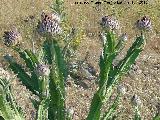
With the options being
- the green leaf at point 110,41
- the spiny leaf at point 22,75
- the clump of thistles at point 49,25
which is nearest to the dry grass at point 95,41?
the spiny leaf at point 22,75

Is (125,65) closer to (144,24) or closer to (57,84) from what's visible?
(144,24)

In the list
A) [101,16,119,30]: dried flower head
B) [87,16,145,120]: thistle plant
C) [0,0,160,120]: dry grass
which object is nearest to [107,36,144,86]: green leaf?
[87,16,145,120]: thistle plant

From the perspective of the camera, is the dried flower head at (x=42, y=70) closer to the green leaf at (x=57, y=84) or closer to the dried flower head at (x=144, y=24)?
the green leaf at (x=57, y=84)

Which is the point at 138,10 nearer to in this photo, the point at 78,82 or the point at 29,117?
the point at 78,82

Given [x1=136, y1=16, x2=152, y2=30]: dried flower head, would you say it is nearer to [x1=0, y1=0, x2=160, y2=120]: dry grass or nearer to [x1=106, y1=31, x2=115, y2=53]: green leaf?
[x1=106, y1=31, x2=115, y2=53]: green leaf

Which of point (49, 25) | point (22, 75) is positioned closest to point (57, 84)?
point (22, 75)

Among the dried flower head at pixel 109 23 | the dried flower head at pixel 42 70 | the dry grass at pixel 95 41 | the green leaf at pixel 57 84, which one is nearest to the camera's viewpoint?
the dried flower head at pixel 42 70
